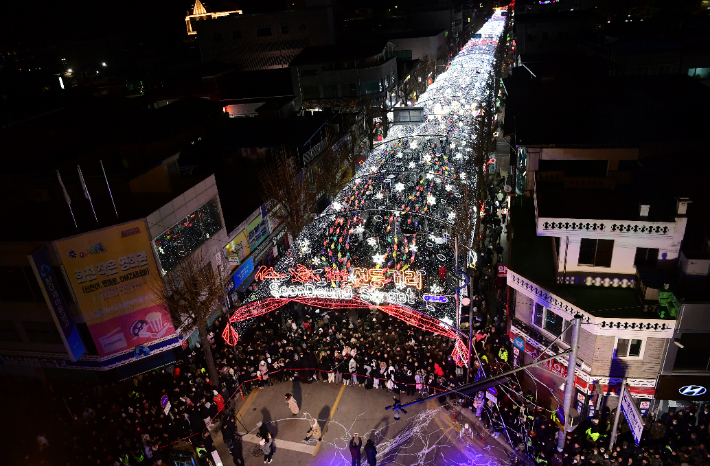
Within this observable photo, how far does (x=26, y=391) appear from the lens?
68.6 feet

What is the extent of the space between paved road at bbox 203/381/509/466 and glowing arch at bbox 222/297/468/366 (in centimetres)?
280

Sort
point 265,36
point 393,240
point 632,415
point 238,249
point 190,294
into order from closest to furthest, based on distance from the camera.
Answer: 1. point 632,415
2. point 190,294
3. point 393,240
4. point 238,249
5. point 265,36

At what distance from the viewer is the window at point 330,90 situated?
47594 mm

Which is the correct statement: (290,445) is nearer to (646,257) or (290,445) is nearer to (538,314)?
(538,314)

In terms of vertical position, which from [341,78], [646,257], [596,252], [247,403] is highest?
[341,78]

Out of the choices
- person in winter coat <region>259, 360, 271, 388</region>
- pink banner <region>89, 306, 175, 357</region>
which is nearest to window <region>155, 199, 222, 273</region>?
pink banner <region>89, 306, 175, 357</region>


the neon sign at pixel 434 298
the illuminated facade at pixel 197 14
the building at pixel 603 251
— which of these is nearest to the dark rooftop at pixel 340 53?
the building at pixel 603 251

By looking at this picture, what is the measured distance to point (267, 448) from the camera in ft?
53.8

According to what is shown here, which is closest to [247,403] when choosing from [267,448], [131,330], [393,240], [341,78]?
[267,448]

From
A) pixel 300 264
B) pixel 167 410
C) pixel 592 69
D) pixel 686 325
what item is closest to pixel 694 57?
pixel 592 69

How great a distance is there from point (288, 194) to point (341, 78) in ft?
75.7

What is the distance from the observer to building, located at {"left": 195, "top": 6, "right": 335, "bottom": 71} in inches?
2466

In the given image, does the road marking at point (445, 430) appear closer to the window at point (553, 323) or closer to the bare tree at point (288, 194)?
the window at point (553, 323)

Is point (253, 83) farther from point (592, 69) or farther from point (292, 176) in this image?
point (592, 69)
